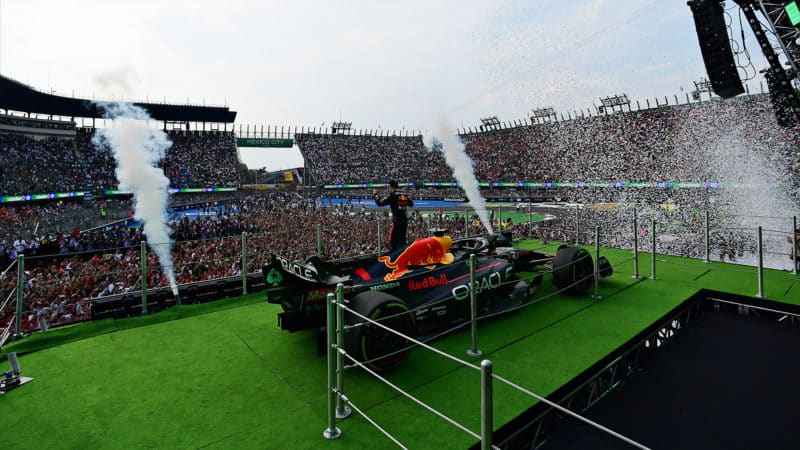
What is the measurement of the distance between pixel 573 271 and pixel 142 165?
2579cm

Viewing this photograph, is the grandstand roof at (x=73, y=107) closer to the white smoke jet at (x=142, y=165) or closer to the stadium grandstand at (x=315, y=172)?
the stadium grandstand at (x=315, y=172)

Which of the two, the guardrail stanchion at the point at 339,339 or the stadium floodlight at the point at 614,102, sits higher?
the stadium floodlight at the point at 614,102

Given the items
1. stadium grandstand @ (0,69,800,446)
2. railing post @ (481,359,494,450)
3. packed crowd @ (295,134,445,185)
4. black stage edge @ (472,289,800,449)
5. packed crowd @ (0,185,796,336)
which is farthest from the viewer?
packed crowd @ (295,134,445,185)

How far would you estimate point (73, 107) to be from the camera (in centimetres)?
4203

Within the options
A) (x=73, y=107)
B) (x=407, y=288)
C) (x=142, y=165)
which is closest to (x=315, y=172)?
(x=73, y=107)

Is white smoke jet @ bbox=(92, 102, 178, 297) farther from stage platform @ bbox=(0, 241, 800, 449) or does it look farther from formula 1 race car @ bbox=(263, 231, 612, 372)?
formula 1 race car @ bbox=(263, 231, 612, 372)

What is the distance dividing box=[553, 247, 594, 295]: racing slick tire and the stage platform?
0.39 meters

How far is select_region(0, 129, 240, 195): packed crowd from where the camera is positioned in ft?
109

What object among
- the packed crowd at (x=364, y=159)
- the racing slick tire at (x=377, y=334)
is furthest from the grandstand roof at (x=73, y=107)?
the racing slick tire at (x=377, y=334)

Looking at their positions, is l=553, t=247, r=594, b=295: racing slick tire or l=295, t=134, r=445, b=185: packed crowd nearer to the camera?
l=553, t=247, r=594, b=295: racing slick tire

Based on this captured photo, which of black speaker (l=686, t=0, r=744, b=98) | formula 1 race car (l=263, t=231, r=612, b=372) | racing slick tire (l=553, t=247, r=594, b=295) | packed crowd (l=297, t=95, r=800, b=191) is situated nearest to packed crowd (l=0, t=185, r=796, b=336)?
formula 1 race car (l=263, t=231, r=612, b=372)

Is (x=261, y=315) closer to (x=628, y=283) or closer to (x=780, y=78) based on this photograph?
(x=628, y=283)

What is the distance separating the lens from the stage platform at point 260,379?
346cm

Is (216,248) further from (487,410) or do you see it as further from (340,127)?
(340,127)
